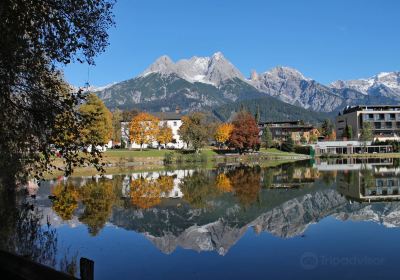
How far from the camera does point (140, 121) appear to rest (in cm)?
11388

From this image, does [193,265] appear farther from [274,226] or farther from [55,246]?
[274,226]

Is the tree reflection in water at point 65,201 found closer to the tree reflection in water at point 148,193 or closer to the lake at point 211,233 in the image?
the lake at point 211,233

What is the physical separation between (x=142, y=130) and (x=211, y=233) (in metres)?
93.1

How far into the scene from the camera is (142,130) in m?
113

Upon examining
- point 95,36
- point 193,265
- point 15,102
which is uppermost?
point 95,36

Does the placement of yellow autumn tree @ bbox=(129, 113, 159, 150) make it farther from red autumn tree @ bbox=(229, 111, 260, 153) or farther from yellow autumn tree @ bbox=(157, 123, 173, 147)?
red autumn tree @ bbox=(229, 111, 260, 153)

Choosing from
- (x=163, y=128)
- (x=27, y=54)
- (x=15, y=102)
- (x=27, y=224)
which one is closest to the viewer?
(x=27, y=54)

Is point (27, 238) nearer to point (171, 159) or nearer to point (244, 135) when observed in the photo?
point (171, 159)

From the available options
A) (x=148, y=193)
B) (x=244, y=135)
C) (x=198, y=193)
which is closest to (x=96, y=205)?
(x=148, y=193)

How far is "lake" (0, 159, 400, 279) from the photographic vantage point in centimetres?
1515

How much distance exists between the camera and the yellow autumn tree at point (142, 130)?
11269cm

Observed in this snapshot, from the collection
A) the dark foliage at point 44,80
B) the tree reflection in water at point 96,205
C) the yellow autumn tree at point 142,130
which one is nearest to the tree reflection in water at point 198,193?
the tree reflection in water at point 96,205

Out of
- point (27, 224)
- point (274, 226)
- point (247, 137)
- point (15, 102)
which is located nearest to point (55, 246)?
point (27, 224)

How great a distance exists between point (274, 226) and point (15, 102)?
48.5 feet
